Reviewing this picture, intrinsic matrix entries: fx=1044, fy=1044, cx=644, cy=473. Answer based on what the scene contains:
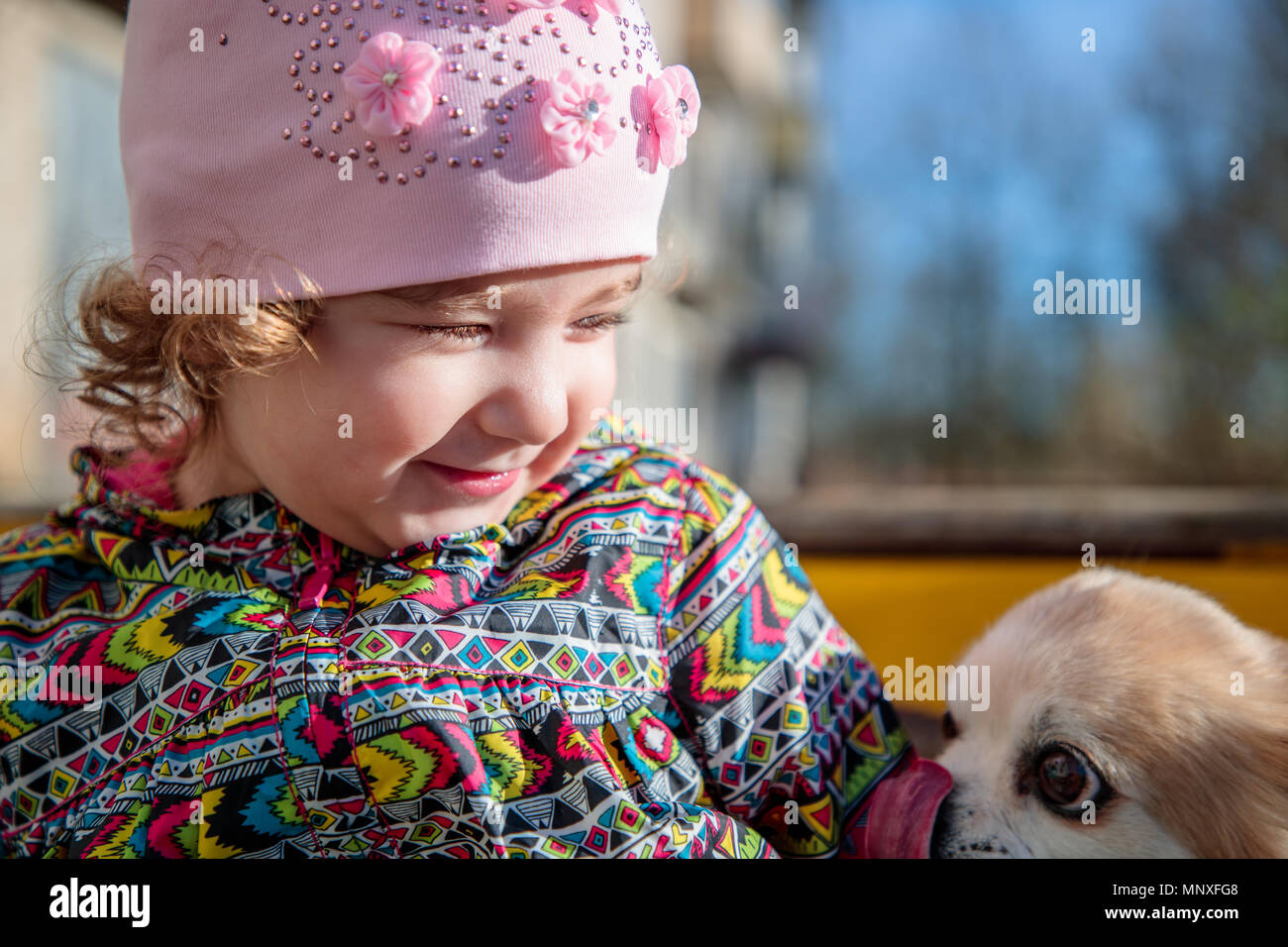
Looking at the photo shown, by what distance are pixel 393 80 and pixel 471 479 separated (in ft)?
1.20

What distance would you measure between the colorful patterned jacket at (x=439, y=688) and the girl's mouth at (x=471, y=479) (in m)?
0.07

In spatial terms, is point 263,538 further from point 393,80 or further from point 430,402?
point 393,80

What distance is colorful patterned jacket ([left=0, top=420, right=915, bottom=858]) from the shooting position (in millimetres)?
953

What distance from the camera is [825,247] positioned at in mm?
8188

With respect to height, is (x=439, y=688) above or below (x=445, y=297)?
below

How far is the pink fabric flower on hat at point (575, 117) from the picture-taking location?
91 centimetres

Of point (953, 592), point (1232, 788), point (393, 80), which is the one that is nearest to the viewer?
point (393, 80)

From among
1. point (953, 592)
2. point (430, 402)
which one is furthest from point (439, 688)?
point (953, 592)

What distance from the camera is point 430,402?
0.94 m

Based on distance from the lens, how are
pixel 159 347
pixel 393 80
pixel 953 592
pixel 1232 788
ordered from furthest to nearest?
pixel 953 592 < pixel 159 347 < pixel 1232 788 < pixel 393 80

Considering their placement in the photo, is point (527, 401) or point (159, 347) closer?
point (527, 401)

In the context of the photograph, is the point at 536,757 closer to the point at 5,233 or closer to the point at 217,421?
the point at 217,421

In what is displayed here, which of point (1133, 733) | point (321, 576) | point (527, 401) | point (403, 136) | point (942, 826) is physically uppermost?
point (403, 136)

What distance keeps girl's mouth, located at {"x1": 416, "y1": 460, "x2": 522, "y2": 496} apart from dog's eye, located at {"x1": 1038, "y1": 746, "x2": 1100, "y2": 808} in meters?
0.63
